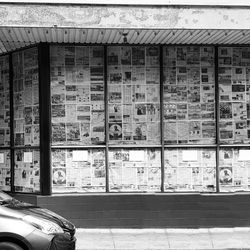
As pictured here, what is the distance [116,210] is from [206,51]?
3799 millimetres

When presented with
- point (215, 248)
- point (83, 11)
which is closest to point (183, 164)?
point (215, 248)

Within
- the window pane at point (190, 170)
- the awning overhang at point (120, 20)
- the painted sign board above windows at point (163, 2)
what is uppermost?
the painted sign board above windows at point (163, 2)

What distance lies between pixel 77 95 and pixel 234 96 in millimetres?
3281

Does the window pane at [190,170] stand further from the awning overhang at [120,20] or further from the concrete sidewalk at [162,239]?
the awning overhang at [120,20]

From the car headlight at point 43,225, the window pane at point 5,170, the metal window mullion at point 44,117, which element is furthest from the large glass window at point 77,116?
the car headlight at point 43,225

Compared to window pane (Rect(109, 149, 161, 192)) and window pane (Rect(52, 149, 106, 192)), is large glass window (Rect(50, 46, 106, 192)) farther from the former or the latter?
window pane (Rect(109, 149, 161, 192))

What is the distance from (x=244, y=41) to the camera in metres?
12.7

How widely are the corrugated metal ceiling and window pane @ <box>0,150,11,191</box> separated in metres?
2.36

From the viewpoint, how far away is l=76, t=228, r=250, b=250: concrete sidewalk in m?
11.2

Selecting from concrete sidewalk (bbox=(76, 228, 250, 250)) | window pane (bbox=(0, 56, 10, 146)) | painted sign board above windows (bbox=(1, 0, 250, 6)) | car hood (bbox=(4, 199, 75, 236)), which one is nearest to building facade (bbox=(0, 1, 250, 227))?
concrete sidewalk (bbox=(76, 228, 250, 250))

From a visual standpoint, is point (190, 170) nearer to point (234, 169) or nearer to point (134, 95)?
point (234, 169)

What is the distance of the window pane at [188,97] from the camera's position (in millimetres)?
12750

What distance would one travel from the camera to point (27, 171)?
42.1 feet

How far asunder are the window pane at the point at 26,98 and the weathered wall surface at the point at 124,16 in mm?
1531
